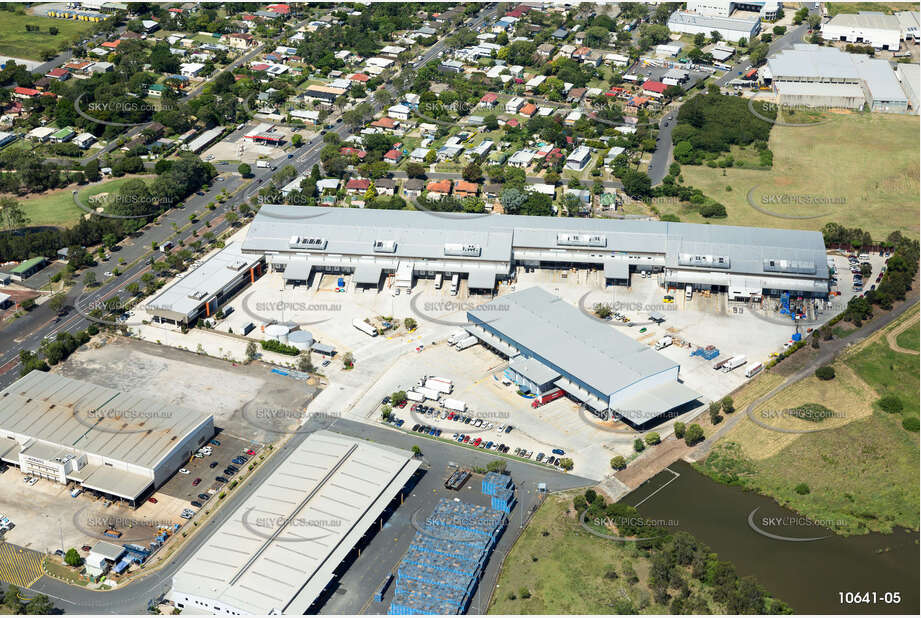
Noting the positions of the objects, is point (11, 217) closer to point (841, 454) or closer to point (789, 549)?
point (789, 549)

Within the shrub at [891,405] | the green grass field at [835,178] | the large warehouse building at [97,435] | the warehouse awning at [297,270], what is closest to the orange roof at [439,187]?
the warehouse awning at [297,270]

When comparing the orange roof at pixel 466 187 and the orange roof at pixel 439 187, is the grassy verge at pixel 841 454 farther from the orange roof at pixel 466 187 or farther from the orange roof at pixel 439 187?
the orange roof at pixel 439 187

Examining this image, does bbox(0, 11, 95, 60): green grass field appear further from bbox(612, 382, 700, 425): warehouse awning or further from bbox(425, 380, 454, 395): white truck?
bbox(612, 382, 700, 425): warehouse awning

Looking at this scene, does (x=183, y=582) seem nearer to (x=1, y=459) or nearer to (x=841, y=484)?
(x=1, y=459)

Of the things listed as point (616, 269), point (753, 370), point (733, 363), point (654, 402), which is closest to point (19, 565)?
point (654, 402)

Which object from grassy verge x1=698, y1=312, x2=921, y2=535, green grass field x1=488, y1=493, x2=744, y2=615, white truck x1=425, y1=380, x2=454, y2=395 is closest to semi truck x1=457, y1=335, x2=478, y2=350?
white truck x1=425, y1=380, x2=454, y2=395

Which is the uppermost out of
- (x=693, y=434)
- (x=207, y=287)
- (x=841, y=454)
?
(x=207, y=287)

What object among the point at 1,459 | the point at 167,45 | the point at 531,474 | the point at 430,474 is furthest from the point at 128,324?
the point at 167,45
